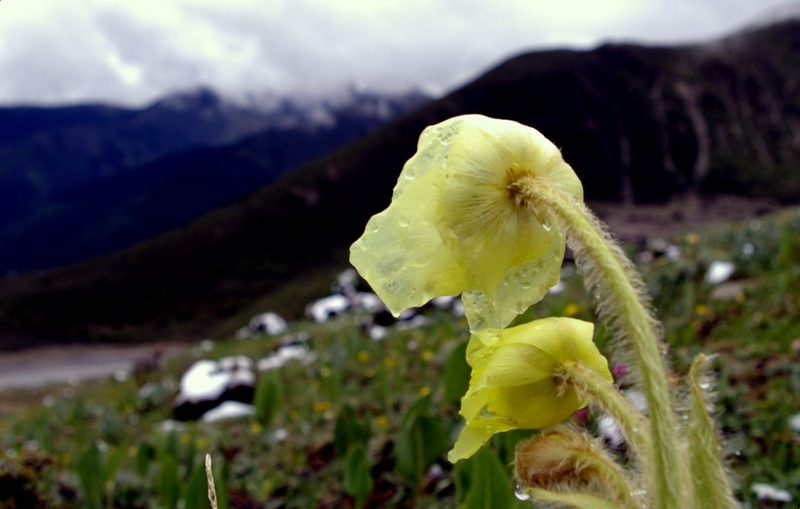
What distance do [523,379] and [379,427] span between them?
11.5 feet

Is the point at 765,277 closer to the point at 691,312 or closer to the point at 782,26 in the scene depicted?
the point at 691,312

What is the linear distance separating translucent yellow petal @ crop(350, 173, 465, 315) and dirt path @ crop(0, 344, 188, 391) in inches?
1264

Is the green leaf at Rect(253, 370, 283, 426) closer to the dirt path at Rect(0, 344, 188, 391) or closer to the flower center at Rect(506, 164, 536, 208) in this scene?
the flower center at Rect(506, 164, 536, 208)

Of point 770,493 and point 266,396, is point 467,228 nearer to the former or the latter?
point 770,493

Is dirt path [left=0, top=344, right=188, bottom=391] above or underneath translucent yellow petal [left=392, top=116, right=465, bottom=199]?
underneath

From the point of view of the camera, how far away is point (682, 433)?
87cm

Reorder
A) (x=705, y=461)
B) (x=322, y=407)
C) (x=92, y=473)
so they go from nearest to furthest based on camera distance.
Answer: (x=705, y=461) → (x=92, y=473) → (x=322, y=407)

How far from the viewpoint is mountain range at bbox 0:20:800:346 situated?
58.2 meters

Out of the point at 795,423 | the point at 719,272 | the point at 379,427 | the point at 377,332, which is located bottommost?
the point at 377,332

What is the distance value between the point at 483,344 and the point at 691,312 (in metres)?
4.47

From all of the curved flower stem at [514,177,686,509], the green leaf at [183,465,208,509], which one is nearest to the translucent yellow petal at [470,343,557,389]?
the curved flower stem at [514,177,686,509]

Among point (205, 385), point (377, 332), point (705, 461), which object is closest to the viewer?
point (705, 461)

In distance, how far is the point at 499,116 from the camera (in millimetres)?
72125

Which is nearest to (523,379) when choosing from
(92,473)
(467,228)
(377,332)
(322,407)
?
(467,228)
